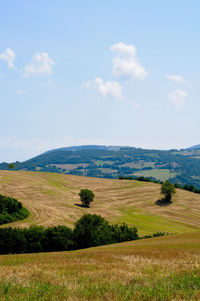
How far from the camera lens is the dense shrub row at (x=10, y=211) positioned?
89.3 meters

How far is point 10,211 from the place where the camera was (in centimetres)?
9544

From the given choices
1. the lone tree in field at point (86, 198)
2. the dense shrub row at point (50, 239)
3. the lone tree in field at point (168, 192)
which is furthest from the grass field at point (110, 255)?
the dense shrub row at point (50, 239)

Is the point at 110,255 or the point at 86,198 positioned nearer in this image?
the point at 110,255

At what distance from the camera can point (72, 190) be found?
150000mm

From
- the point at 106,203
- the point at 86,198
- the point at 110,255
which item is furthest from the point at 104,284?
the point at 106,203

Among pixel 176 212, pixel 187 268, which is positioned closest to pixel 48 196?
pixel 176 212

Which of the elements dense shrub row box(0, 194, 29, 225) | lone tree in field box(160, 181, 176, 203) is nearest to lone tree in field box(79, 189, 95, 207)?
dense shrub row box(0, 194, 29, 225)

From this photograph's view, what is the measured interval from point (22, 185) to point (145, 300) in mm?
138634

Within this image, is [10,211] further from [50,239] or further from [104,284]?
[104,284]

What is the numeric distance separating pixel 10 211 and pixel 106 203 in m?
52.0

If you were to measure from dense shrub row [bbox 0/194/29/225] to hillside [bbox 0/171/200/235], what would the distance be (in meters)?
3.26

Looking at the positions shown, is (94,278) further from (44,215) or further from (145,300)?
(44,215)

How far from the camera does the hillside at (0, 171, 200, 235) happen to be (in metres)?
100

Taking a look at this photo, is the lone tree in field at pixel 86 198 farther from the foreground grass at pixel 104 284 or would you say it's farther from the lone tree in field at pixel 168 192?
the foreground grass at pixel 104 284
